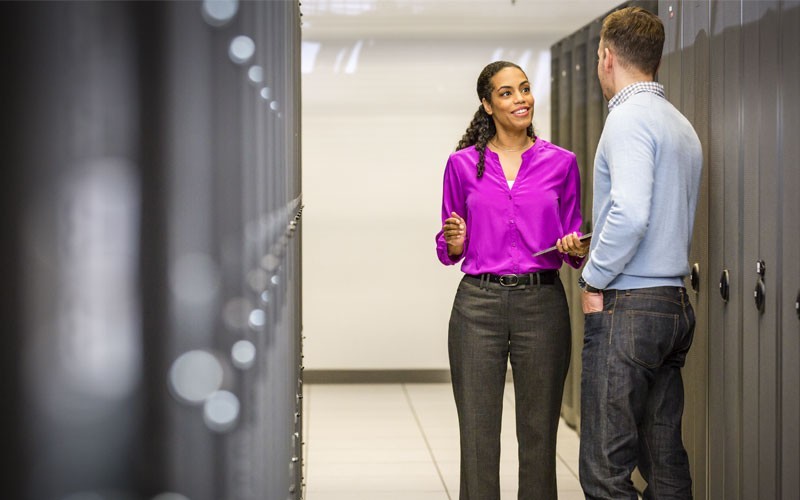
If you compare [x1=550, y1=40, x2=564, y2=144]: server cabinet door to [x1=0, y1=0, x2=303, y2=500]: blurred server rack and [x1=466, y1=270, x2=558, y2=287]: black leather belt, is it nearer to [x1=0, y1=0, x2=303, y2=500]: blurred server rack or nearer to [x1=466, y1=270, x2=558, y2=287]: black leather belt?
[x1=466, y1=270, x2=558, y2=287]: black leather belt

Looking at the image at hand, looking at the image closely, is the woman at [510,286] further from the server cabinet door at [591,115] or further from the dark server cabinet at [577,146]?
the dark server cabinet at [577,146]

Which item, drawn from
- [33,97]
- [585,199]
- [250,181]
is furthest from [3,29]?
[585,199]

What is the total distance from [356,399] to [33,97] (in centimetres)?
552

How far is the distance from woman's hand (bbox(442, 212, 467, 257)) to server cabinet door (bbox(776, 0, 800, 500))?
0.91 metres

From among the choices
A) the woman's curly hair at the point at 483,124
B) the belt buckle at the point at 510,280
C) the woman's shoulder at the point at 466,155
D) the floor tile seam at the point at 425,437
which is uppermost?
the woman's curly hair at the point at 483,124

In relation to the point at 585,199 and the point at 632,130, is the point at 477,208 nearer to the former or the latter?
the point at 632,130

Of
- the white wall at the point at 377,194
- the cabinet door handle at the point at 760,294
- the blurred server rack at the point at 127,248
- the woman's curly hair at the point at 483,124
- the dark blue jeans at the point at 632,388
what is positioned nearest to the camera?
the blurred server rack at the point at 127,248

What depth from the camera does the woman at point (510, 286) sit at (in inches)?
108

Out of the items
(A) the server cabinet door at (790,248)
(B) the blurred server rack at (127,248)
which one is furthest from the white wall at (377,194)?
(B) the blurred server rack at (127,248)

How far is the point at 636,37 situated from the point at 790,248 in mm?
658

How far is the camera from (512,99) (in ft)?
9.15

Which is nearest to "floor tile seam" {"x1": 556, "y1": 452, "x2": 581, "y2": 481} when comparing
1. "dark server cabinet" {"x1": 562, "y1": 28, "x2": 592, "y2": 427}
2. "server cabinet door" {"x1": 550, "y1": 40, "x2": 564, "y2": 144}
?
"dark server cabinet" {"x1": 562, "y1": 28, "x2": 592, "y2": 427}

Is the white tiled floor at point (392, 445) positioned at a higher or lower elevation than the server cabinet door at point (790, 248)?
lower

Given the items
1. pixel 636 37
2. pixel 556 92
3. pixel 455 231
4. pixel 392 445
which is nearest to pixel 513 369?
pixel 455 231
